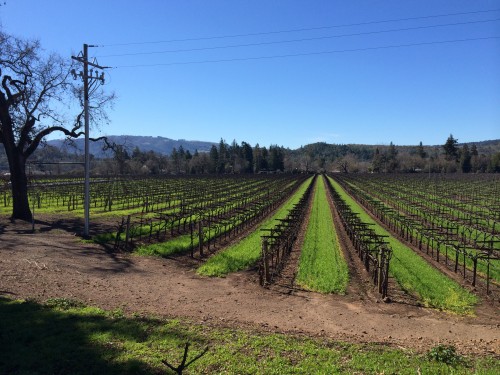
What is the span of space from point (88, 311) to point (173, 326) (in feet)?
8.44

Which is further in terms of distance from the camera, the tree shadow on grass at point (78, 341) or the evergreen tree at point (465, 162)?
the evergreen tree at point (465, 162)

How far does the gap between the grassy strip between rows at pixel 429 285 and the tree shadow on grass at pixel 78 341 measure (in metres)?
9.50

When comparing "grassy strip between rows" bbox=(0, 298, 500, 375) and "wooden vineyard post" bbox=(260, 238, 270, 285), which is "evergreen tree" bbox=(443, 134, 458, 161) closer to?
"wooden vineyard post" bbox=(260, 238, 270, 285)

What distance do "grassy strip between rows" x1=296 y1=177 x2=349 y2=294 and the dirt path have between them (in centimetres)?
93

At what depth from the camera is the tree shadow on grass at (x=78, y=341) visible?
6973 millimetres

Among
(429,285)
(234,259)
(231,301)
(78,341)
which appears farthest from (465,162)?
(78,341)

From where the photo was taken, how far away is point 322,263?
61.5ft

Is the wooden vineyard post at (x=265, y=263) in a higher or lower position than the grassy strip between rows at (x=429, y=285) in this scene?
higher

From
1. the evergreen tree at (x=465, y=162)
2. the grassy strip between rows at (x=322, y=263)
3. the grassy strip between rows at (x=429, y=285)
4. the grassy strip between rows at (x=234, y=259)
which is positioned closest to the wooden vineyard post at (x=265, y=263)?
the grassy strip between rows at (x=322, y=263)

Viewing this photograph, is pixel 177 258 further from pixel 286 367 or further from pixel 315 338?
pixel 286 367

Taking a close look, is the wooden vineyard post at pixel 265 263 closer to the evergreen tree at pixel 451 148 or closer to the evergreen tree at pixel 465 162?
the evergreen tree at pixel 465 162

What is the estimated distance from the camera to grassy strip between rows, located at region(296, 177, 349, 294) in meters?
15.4

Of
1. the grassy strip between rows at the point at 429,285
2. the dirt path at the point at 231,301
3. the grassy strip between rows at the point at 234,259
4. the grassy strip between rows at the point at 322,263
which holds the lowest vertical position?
the grassy strip between rows at the point at 429,285

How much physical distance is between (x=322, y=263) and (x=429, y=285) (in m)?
4.68
